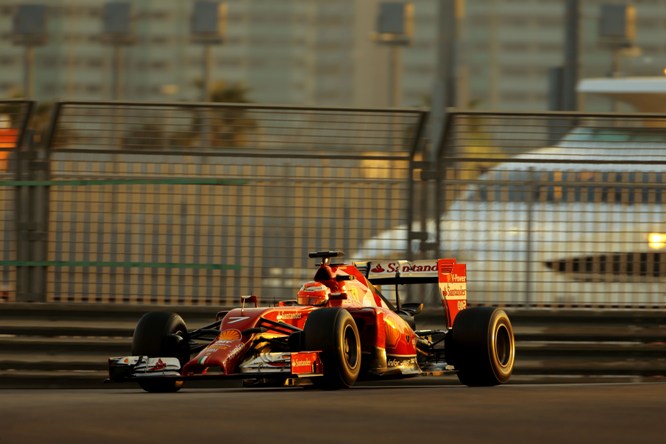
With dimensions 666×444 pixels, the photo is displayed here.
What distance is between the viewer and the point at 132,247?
11.7 metres

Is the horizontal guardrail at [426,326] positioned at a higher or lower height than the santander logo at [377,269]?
lower

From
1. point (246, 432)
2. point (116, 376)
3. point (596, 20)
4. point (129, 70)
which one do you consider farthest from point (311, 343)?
point (596, 20)

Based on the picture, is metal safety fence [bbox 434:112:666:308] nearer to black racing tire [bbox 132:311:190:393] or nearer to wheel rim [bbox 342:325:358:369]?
wheel rim [bbox 342:325:358:369]

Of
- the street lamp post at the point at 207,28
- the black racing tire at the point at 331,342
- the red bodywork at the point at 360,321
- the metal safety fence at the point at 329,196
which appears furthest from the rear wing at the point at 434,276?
the street lamp post at the point at 207,28

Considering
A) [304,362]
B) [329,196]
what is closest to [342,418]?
[304,362]

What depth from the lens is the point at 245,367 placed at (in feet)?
29.5

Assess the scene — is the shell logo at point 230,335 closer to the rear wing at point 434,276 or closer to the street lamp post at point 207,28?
the rear wing at point 434,276

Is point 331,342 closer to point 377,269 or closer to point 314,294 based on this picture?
point 314,294

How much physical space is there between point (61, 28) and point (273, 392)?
7.00 meters

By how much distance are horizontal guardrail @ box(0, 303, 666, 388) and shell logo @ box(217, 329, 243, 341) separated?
1.82 m

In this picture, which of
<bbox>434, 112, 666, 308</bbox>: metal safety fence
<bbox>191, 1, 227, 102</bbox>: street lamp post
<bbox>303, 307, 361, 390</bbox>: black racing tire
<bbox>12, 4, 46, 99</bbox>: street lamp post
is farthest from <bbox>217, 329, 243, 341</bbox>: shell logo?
<bbox>12, 4, 46, 99</bbox>: street lamp post

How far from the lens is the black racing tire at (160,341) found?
9.51 metres

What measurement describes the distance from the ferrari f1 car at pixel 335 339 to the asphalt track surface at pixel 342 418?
1.55 feet

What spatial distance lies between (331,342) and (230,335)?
0.72 metres
